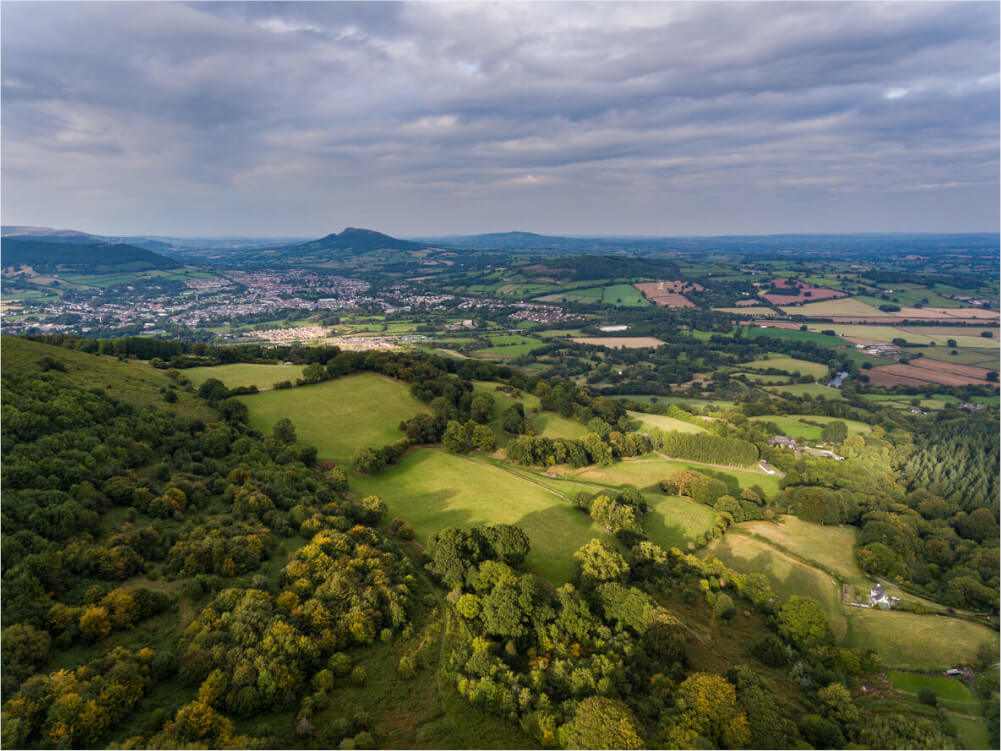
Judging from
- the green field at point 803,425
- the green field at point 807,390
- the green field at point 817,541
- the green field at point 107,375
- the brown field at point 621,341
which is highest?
the green field at point 107,375

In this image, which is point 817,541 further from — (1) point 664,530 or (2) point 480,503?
(2) point 480,503

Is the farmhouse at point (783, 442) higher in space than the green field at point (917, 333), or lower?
lower

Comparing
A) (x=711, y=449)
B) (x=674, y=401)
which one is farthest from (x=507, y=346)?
(x=711, y=449)

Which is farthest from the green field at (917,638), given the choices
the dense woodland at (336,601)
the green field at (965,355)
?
the green field at (965,355)

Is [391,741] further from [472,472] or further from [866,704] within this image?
[472,472]

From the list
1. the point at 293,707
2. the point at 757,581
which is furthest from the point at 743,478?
the point at 293,707

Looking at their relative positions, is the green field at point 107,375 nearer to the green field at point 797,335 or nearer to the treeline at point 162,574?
the treeline at point 162,574

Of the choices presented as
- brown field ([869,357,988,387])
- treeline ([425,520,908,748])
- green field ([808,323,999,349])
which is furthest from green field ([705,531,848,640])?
green field ([808,323,999,349])
